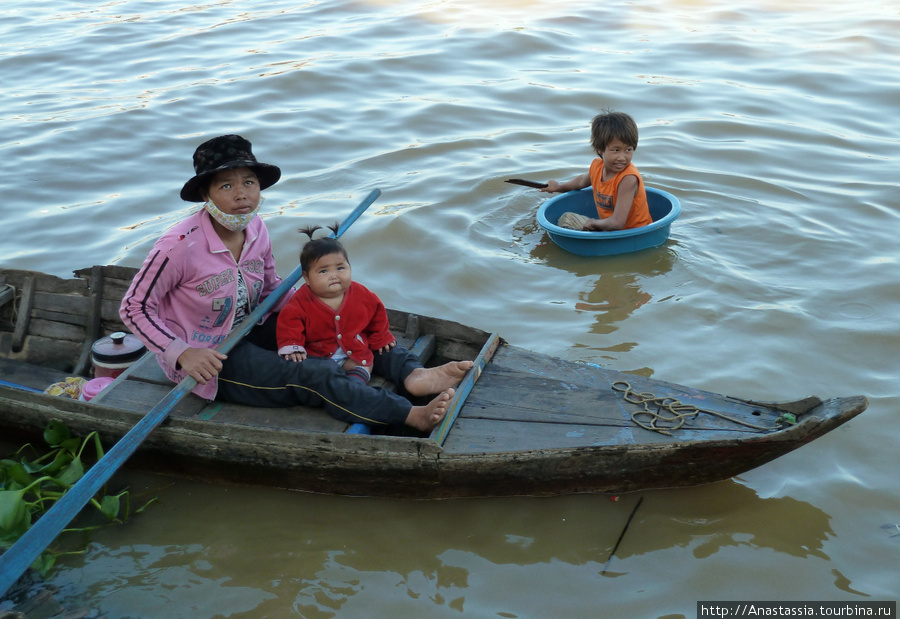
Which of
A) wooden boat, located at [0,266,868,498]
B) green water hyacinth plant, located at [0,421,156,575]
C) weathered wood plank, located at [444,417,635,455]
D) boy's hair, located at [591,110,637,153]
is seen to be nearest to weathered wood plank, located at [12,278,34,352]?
wooden boat, located at [0,266,868,498]

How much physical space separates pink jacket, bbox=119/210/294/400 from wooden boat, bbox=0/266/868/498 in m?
0.28

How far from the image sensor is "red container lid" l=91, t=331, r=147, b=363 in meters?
4.16

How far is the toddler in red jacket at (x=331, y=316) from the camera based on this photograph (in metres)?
3.62

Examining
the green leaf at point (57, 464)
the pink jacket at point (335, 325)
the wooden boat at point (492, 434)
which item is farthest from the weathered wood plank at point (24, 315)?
the pink jacket at point (335, 325)

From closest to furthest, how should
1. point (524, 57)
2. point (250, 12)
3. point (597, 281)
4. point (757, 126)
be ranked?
point (597, 281)
point (757, 126)
point (524, 57)
point (250, 12)

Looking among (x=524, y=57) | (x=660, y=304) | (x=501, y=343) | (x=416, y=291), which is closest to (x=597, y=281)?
(x=660, y=304)

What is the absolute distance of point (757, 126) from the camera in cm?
743

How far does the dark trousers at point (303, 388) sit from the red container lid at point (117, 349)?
2.41 ft

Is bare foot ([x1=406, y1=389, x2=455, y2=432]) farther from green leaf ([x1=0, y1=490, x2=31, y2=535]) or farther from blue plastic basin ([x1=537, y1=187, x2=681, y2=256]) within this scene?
blue plastic basin ([x1=537, y1=187, x2=681, y2=256])

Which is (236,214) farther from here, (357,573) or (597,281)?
(597,281)

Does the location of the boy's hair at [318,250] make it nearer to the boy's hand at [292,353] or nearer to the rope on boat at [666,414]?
the boy's hand at [292,353]

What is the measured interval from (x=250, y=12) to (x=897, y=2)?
29.7 ft

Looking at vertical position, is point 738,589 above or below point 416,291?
below

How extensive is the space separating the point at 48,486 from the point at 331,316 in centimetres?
146
